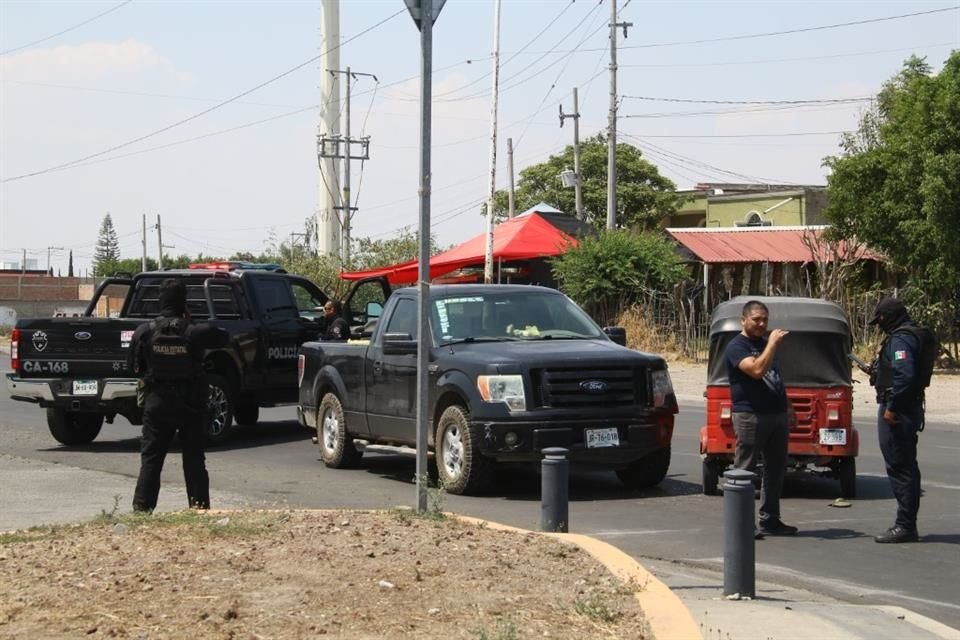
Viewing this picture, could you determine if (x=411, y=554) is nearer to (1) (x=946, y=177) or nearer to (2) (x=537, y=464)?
(2) (x=537, y=464)

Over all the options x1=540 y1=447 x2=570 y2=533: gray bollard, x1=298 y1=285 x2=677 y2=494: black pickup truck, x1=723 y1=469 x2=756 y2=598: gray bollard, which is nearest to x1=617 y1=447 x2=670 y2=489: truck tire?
x1=298 y1=285 x2=677 y2=494: black pickup truck

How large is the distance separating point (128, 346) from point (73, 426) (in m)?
2.58

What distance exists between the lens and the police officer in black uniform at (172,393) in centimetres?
1099

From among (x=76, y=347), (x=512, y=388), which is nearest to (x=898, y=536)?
(x=512, y=388)

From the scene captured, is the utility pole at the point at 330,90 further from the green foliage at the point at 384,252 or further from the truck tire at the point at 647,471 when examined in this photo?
Result: the truck tire at the point at 647,471

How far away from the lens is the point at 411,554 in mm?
8344

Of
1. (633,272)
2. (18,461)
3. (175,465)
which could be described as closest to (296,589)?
(175,465)

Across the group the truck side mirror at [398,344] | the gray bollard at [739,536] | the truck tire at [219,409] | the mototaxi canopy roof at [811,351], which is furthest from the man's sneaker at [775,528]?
the truck tire at [219,409]

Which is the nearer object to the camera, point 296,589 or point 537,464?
point 296,589

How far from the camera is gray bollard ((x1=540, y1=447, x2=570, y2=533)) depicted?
9812 mm

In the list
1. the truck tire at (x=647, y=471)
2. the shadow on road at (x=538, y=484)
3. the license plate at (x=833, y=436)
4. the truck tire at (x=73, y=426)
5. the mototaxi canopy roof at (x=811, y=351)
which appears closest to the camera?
the license plate at (x=833, y=436)

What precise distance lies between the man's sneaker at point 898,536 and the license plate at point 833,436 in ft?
7.56

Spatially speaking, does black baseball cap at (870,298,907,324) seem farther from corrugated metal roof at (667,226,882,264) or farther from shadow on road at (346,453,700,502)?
corrugated metal roof at (667,226,882,264)

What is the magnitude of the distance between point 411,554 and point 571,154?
242 feet
